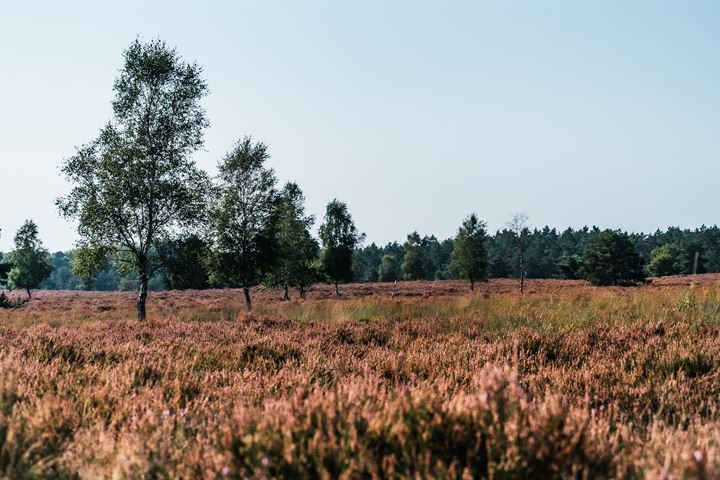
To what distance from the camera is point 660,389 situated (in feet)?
14.8

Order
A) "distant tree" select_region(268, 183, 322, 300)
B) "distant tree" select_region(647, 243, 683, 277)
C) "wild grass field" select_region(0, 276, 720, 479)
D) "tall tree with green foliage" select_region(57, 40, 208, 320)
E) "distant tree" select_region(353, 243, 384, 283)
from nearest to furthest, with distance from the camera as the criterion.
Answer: "wild grass field" select_region(0, 276, 720, 479) → "tall tree with green foliage" select_region(57, 40, 208, 320) → "distant tree" select_region(268, 183, 322, 300) → "distant tree" select_region(647, 243, 683, 277) → "distant tree" select_region(353, 243, 384, 283)

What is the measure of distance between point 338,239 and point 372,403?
55339 mm

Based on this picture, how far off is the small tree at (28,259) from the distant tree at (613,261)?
68458mm

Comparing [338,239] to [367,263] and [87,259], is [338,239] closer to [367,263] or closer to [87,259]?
[87,259]

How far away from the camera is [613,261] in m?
58.2

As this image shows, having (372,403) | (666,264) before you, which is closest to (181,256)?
(372,403)

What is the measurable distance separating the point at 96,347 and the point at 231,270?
839 inches

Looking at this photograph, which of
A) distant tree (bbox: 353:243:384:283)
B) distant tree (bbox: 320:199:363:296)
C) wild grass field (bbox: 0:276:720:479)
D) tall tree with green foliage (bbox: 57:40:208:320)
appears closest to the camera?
wild grass field (bbox: 0:276:720:479)

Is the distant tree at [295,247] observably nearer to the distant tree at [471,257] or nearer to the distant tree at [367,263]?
the distant tree at [471,257]

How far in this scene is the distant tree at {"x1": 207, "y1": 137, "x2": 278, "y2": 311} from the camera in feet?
90.1

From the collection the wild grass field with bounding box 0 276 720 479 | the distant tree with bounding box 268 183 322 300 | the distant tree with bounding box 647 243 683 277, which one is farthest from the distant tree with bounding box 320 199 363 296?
the distant tree with bounding box 647 243 683 277

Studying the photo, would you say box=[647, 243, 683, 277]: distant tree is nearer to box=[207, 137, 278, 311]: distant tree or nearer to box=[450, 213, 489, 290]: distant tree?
box=[450, 213, 489, 290]: distant tree

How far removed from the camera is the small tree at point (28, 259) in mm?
57875

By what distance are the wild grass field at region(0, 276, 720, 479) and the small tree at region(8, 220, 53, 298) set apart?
2360 inches
